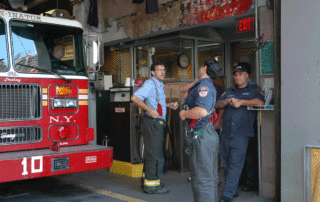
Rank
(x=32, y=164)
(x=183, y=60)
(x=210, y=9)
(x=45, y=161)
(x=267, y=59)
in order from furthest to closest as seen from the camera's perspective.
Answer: (x=183, y=60) < (x=210, y=9) < (x=267, y=59) < (x=45, y=161) < (x=32, y=164)

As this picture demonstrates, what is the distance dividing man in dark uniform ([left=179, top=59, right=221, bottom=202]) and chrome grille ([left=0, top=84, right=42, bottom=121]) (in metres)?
2.43

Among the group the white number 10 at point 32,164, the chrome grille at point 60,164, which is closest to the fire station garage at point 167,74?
the chrome grille at point 60,164

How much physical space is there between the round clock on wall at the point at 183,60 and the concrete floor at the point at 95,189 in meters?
2.33

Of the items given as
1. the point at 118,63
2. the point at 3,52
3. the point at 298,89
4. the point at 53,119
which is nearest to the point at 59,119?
the point at 53,119

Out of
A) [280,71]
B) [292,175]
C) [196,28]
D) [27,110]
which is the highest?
[196,28]

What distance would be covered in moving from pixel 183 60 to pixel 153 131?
2.73 m

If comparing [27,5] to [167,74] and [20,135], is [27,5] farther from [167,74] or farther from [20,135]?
[167,74]

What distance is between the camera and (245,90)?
5.22 metres

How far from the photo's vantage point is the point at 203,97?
12.5ft

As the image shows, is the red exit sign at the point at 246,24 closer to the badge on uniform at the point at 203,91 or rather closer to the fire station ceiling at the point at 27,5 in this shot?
the badge on uniform at the point at 203,91

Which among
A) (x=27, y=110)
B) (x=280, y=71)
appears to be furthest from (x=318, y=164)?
(x=27, y=110)

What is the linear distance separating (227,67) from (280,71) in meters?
3.38

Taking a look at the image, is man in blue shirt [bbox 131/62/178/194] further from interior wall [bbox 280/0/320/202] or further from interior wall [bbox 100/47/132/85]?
interior wall [bbox 100/47/132/85]

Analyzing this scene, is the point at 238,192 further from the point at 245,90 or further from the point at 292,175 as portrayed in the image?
the point at 245,90
